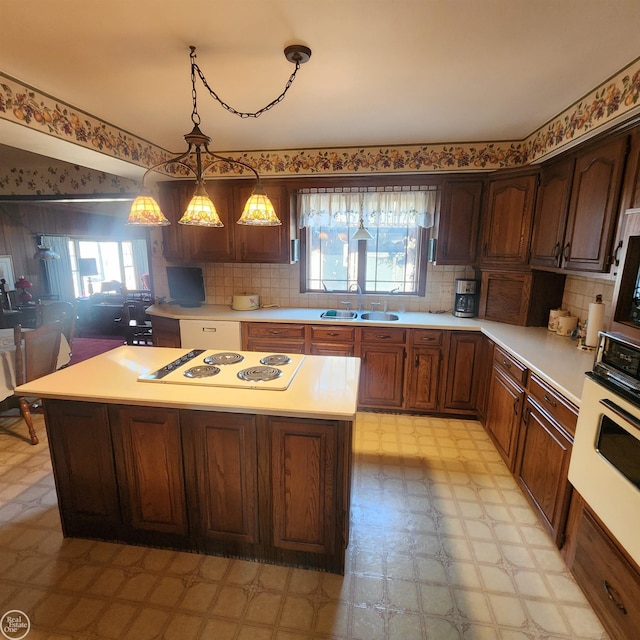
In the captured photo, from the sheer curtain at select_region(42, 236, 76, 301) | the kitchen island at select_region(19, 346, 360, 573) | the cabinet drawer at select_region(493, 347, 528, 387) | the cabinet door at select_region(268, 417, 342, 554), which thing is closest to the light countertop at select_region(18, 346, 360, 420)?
the kitchen island at select_region(19, 346, 360, 573)

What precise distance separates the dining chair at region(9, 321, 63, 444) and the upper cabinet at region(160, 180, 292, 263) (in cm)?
135

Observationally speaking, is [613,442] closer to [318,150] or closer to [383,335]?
[383,335]

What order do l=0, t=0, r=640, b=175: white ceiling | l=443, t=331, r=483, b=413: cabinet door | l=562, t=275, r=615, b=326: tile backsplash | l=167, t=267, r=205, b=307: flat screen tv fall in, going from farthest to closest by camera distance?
1. l=167, t=267, r=205, b=307: flat screen tv
2. l=443, t=331, r=483, b=413: cabinet door
3. l=562, t=275, r=615, b=326: tile backsplash
4. l=0, t=0, r=640, b=175: white ceiling

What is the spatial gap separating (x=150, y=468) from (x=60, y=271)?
6.59 metres

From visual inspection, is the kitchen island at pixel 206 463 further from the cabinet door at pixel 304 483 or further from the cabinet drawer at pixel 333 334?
the cabinet drawer at pixel 333 334

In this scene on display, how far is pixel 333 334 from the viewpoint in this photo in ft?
10.6

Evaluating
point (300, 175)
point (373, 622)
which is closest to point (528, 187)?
point (300, 175)

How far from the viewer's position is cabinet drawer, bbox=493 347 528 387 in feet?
7.23

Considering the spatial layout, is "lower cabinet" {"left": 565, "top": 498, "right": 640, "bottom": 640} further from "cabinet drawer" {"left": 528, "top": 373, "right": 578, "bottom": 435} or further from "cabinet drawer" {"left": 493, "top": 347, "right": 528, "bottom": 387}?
"cabinet drawer" {"left": 493, "top": 347, "right": 528, "bottom": 387}

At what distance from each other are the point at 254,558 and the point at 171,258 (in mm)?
2993

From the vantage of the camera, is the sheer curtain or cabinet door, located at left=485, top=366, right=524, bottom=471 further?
the sheer curtain

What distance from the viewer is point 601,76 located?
6.07 ft

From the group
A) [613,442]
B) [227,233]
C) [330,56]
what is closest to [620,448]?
[613,442]

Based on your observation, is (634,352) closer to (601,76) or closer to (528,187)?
(601,76)
